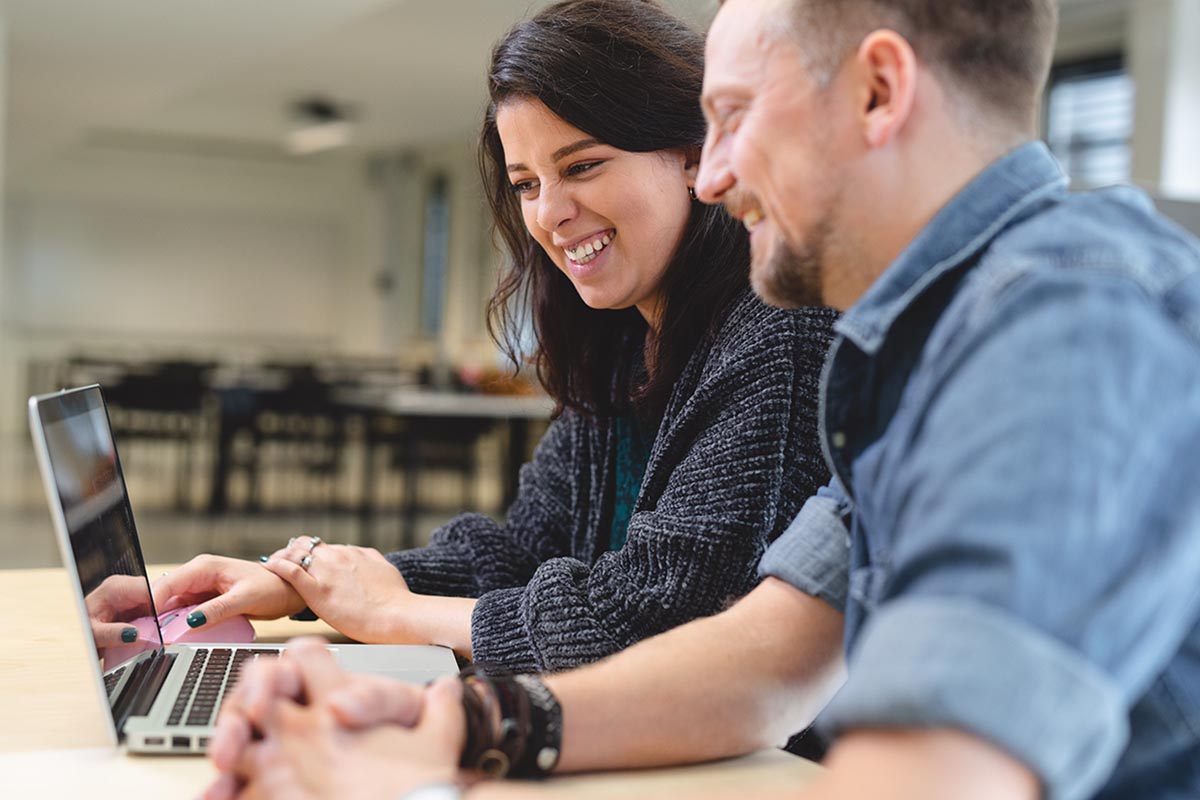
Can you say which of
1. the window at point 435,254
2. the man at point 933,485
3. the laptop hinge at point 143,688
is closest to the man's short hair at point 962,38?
the man at point 933,485

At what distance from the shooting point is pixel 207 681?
106 cm

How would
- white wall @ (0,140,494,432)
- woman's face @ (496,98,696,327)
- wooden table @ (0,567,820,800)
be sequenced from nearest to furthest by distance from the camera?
wooden table @ (0,567,820,800) < woman's face @ (496,98,696,327) < white wall @ (0,140,494,432)

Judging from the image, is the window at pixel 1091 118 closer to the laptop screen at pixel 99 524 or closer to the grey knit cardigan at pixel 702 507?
the grey knit cardigan at pixel 702 507

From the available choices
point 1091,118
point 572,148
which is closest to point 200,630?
point 572,148

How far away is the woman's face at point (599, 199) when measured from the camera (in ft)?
4.55

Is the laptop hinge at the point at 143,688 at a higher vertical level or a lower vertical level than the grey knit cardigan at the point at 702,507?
lower

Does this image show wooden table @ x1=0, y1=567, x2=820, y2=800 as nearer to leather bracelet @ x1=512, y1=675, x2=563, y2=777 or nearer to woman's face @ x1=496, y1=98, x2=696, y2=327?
leather bracelet @ x1=512, y1=675, x2=563, y2=777

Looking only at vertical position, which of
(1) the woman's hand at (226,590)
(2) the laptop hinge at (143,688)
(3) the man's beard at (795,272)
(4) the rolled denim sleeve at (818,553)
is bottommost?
(1) the woman's hand at (226,590)

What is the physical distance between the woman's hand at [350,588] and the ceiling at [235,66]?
566 centimetres

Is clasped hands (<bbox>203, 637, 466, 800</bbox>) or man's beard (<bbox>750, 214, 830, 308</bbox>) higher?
man's beard (<bbox>750, 214, 830, 308</bbox>)

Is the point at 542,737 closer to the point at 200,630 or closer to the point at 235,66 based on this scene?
the point at 200,630

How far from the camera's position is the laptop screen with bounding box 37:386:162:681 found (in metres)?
0.91

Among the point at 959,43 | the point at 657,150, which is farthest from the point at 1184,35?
the point at 959,43

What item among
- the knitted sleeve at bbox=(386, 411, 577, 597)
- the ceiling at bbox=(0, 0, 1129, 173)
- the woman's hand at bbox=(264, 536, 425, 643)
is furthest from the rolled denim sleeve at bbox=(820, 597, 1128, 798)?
the ceiling at bbox=(0, 0, 1129, 173)
